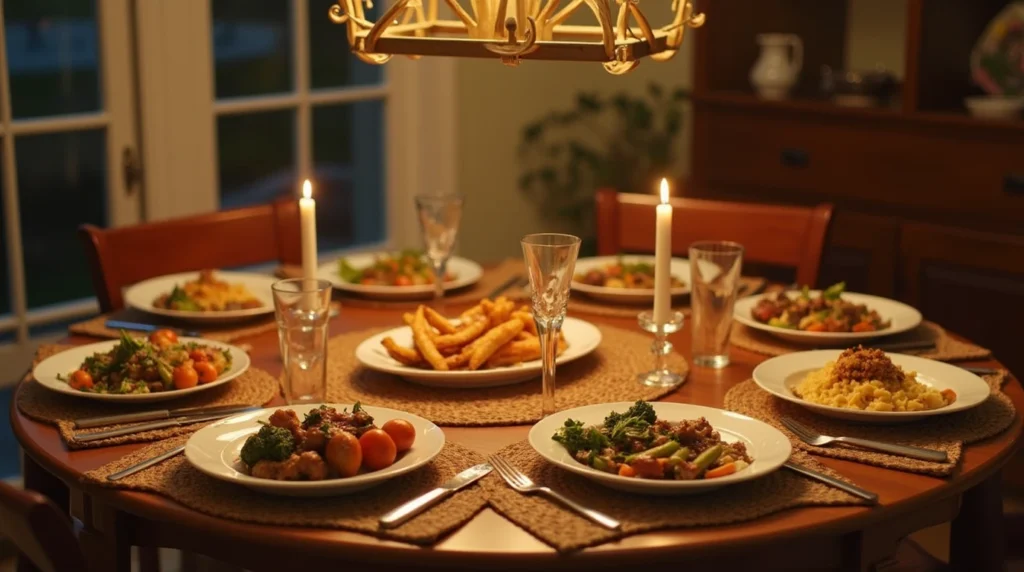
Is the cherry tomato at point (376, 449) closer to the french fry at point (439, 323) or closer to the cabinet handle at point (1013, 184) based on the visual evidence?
the french fry at point (439, 323)

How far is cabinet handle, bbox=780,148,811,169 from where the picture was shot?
3.53 m

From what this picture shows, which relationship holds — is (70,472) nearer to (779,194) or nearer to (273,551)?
(273,551)

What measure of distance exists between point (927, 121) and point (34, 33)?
221 centimetres

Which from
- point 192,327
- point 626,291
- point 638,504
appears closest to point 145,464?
point 638,504

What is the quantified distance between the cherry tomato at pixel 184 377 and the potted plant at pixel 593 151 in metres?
2.41

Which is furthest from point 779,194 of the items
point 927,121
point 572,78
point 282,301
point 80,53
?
point 282,301

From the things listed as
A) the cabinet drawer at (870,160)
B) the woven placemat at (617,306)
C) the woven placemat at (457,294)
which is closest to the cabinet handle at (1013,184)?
the cabinet drawer at (870,160)

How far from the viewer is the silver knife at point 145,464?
1392 mm

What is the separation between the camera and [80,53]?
2.98m

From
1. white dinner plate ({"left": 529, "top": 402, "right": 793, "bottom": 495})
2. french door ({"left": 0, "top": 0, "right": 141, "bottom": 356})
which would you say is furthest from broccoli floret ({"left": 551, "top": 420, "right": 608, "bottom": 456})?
french door ({"left": 0, "top": 0, "right": 141, "bottom": 356})

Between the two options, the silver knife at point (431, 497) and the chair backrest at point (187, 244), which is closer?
the silver knife at point (431, 497)

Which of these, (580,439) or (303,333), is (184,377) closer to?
(303,333)

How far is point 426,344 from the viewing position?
177 cm

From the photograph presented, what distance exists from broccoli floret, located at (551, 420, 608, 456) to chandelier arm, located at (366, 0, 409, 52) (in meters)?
0.53
